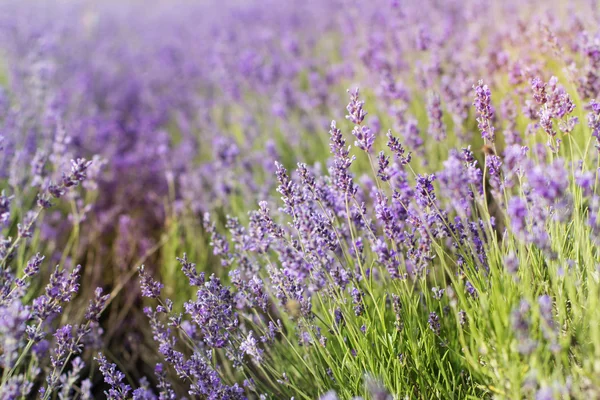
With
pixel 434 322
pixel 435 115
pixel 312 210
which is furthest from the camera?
pixel 435 115

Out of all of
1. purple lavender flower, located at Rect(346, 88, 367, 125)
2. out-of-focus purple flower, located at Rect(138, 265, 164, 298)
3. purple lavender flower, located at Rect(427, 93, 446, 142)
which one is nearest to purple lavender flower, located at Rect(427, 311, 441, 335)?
purple lavender flower, located at Rect(346, 88, 367, 125)

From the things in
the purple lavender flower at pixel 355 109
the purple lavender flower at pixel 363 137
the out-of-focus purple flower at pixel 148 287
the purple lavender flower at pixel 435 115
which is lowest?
the out-of-focus purple flower at pixel 148 287

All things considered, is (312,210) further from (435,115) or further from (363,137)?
(435,115)

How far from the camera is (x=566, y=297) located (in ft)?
5.46

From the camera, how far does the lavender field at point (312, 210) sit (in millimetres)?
1557

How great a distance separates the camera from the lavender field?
1.56 meters

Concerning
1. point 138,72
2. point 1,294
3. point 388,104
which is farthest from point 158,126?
point 1,294

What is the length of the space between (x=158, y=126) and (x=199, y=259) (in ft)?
7.73

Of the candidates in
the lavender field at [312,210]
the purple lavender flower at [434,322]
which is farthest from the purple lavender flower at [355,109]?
the purple lavender flower at [434,322]

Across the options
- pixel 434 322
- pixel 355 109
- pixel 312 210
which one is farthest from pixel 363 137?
pixel 434 322

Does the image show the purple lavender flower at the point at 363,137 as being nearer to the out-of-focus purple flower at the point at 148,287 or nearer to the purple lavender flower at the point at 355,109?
the purple lavender flower at the point at 355,109

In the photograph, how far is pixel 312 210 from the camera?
6.24 feet

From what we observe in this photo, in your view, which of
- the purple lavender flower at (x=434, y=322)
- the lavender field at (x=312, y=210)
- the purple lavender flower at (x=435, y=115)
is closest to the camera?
the lavender field at (x=312, y=210)

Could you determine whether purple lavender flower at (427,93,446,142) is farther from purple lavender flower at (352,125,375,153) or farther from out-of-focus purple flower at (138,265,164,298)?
out-of-focus purple flower at (138,265,164,298)
